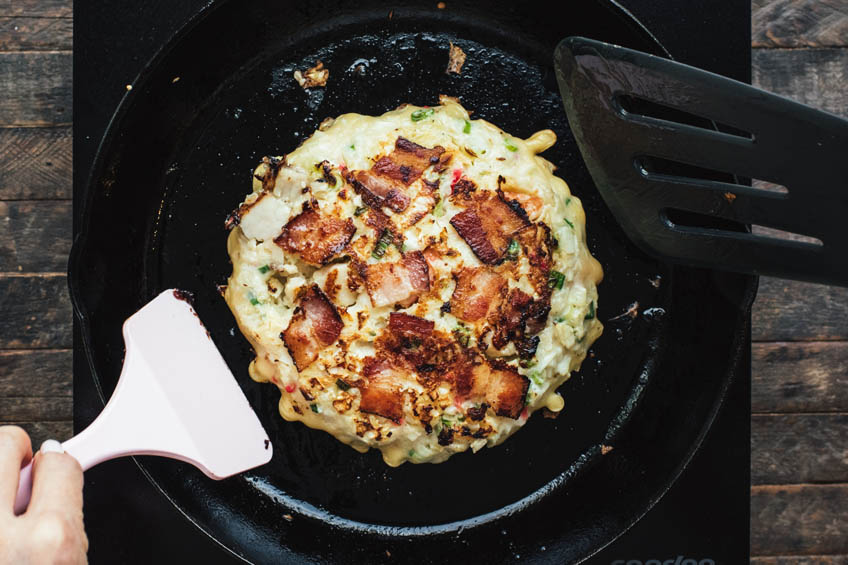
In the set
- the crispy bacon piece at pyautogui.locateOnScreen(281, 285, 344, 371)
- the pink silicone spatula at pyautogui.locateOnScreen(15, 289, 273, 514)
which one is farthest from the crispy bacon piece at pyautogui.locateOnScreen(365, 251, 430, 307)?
the pink silicone spatula at pyautogui.locateOnScreen(15, 289, 273, 514)

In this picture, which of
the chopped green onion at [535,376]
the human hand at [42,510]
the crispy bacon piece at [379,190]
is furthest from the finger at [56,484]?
the chopped green onion at [535,376]

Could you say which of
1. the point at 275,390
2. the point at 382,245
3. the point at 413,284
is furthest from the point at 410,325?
the point at 275,390

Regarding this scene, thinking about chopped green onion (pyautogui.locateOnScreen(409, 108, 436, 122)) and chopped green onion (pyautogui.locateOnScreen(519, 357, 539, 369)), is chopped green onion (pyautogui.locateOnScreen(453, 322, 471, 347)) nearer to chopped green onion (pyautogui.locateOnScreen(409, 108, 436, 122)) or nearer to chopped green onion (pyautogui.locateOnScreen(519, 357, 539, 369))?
chopped green onion (pyautogui.locateOnScreen(519, 357, 539, 369))

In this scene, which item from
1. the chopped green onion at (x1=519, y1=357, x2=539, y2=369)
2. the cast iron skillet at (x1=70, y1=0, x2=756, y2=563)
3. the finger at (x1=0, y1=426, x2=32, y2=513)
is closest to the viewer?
the finger at (x1=0, y1=426, x2=32, y2=513)

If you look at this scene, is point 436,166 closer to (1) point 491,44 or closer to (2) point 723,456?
(1) point 491,44

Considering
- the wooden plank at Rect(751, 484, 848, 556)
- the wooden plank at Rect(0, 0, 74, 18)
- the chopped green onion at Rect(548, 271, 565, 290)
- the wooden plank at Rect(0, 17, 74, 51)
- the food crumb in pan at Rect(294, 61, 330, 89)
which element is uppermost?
the wooden plank at Rect(0, 0, 74, 18)

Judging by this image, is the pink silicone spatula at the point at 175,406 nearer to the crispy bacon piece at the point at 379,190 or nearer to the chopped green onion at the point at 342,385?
the chopped green onion at the point at 342,385
